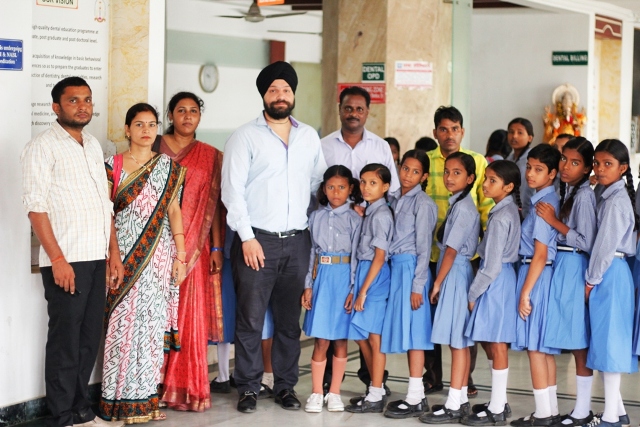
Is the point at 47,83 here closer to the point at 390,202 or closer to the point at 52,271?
the point at 52,271

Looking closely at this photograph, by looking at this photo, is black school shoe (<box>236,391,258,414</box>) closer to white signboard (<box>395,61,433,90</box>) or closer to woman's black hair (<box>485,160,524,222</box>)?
woman's black hair (<box>485,160,524,222</box>)

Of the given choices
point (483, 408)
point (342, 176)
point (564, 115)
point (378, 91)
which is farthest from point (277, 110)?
point (564, 115)

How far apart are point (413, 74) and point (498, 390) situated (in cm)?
389

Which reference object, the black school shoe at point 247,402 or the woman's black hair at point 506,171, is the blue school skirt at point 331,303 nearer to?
the black school shoe at point 247,402

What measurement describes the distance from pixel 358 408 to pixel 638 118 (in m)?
10.7

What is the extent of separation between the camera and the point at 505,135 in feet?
29.2

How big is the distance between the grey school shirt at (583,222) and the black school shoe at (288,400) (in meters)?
1.68

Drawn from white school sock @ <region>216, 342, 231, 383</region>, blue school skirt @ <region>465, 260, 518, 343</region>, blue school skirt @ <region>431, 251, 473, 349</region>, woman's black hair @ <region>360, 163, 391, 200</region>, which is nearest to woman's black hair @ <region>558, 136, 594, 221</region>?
blue school skirt @ <region>465, 260, 518, 343</region>

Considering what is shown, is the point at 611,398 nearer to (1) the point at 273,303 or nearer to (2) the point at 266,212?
(1) the point at 273,303

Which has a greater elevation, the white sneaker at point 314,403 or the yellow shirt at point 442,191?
the yellow shirt at point 442,191

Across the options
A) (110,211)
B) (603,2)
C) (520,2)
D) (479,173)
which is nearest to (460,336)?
(479,173)

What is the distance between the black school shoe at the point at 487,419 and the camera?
5.11 meters

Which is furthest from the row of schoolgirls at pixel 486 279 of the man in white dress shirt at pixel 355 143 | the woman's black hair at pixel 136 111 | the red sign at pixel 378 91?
the red sign at pixel 378 91

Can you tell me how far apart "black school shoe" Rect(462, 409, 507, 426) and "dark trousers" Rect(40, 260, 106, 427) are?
195 centimetres
